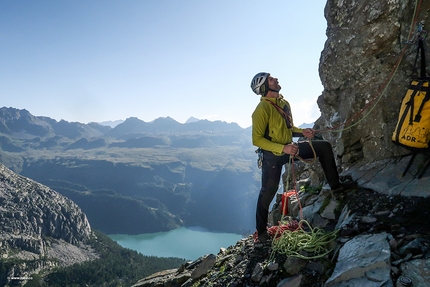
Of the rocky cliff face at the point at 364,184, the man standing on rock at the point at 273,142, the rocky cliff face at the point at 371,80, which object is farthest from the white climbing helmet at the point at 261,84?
the rocky cliff face at the point at 371,80

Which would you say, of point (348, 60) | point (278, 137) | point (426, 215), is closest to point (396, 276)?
point (426, 215)

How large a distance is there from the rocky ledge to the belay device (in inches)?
50.9

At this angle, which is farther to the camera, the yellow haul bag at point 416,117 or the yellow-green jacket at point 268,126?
the yellow-green jacket at point 268,126

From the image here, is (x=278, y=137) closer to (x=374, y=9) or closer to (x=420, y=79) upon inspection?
(x=420, y=79)

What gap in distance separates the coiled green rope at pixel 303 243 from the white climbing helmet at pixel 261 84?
3.67m

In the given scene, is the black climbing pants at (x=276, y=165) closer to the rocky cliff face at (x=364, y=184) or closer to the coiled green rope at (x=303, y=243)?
the rocky cliff face at (x=364, y=184)

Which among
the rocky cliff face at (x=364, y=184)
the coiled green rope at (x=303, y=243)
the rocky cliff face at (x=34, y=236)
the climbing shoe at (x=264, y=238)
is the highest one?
the rocky cliff face at (x=364, y=184)

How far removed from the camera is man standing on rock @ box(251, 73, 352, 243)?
7.16 metres

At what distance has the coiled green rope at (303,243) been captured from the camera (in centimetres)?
598

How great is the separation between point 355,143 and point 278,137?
3.96 metres

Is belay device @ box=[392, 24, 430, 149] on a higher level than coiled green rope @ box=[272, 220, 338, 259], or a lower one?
higher

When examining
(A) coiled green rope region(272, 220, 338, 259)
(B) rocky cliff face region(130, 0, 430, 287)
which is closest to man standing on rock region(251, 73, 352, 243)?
(B) rocky cliff face region(130, 0, 430, 287)

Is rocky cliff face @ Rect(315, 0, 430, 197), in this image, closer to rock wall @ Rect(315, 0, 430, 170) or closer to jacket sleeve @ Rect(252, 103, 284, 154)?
rock wall @ Rect(315, 0, 430, 170)

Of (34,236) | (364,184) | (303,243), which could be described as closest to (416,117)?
(364,184)
